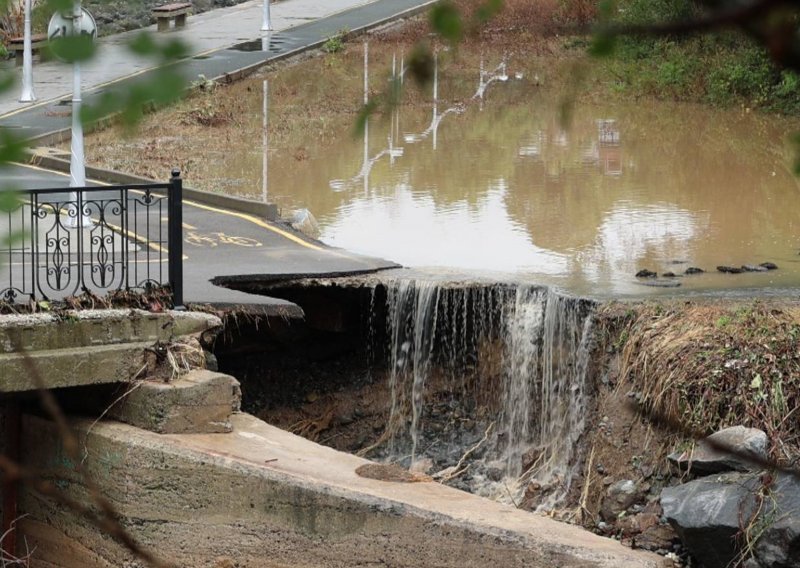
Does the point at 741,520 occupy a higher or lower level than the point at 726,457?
lower

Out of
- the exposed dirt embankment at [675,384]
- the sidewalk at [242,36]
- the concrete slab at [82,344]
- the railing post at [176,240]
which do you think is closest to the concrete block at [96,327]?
the concrete slab at [82,344]

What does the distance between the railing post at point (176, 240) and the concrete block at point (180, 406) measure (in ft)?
2.66

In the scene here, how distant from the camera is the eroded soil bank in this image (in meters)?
10.9

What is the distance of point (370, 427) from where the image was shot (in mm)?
13789

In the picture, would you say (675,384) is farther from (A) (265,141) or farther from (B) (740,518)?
(A) (265,141)

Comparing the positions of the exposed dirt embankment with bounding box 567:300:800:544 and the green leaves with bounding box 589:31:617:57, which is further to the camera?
the exposed dirt embankment with bounding box 567:300:800:544

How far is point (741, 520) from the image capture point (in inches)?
382

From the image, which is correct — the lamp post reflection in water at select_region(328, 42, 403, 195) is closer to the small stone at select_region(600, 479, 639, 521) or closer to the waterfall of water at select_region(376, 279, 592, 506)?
the waterfall of water at select_region(376, 279, 592, 506)

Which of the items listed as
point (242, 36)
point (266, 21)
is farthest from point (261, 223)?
point (266, 21)

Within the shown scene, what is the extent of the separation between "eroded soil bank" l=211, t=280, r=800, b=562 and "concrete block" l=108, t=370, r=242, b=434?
1435 millimetres

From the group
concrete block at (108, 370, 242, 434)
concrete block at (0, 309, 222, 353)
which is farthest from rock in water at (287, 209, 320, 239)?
concrete block at (108, 370, 242, 434)

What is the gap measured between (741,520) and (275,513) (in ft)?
10.2

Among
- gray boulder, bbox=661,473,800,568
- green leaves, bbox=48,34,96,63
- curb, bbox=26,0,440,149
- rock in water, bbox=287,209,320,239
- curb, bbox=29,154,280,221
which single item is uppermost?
curb, bbox=26,0,440,149

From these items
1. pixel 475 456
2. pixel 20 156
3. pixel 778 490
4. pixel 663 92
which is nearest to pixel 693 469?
pixel 778 490
